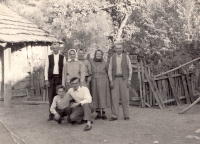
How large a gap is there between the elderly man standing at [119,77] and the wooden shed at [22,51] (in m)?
4.46

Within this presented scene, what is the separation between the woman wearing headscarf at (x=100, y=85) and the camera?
24.3 feet

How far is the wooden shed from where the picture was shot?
36.9 ft

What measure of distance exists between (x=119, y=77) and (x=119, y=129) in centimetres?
155

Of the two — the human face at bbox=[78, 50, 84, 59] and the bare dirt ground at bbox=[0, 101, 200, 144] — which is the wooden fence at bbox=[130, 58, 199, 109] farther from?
the human face at bbox=[78, 50, 84, 59]

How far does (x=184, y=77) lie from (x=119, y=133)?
14.7ft

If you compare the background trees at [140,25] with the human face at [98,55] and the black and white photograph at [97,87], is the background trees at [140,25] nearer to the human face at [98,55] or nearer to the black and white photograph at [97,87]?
the black and white photograph at [97,87]

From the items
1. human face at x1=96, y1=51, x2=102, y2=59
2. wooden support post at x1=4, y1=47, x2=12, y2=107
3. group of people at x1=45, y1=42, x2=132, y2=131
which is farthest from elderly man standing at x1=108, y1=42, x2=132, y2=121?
wooden support post at x1=4, y1=47, x2=12, y2=107

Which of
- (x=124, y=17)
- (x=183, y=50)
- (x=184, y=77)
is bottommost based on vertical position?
(x=184, y=77)

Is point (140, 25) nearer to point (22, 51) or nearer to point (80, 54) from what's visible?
point (22, 51)

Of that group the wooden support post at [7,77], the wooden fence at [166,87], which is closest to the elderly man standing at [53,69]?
the wooden fence at [166,87]

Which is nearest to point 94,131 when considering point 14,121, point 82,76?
point 82,76

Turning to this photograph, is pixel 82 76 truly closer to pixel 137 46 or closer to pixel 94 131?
pixel 94 131

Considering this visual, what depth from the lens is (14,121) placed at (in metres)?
7.56

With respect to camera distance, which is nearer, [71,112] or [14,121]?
[71,112]
